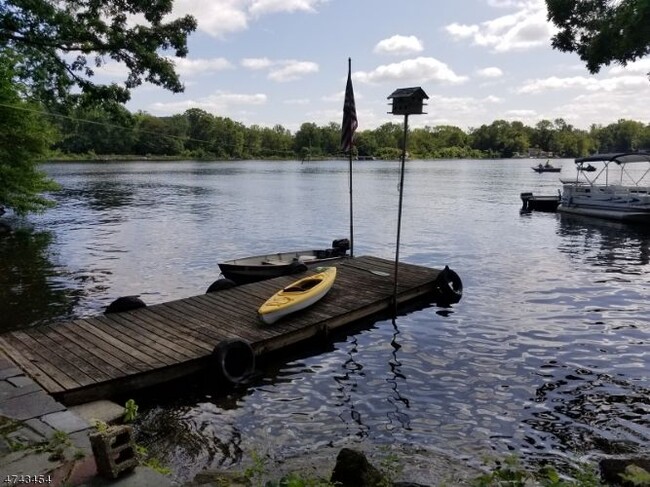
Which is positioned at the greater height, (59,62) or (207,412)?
(59,62)

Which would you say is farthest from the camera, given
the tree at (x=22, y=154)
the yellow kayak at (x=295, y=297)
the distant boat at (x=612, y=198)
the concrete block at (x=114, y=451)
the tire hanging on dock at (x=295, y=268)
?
the distant boat at (x=612, y=198)

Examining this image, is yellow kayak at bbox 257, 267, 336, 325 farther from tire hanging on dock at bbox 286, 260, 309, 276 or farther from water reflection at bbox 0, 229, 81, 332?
water reflection at bbox 0, 229, 81, 332

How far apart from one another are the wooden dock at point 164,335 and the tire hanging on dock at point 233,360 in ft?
1.15

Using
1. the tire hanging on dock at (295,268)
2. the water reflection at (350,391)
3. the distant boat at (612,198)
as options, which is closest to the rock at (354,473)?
the water reflection at (350,391)

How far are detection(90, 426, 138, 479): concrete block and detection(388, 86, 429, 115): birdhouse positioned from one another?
427 inches

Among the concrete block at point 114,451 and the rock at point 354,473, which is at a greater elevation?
the concrete block at point 114,451

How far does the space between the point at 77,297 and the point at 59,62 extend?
7.57 metres

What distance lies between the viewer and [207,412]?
944cm

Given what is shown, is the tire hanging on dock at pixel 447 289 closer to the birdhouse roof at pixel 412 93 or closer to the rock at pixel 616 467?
the birdhouse roof at pixel 412 93

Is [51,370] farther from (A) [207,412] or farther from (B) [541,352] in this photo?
Answer: (B) [541,352]

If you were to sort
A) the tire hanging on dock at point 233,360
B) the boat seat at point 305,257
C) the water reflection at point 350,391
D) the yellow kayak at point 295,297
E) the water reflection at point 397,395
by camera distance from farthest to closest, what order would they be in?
1. the boat seat at point 305,257
2. the yellow kayak at point 295,297
3. the tire hanging on dock at point 233,360
4. the water reflection at point 397,395
5. the water reflection at point 350,391

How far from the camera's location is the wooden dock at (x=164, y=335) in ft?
30.3

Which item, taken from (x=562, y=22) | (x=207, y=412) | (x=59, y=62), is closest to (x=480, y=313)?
(x=207, y=412)

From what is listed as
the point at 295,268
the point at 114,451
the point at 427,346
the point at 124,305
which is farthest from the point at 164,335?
the point at 295,268
